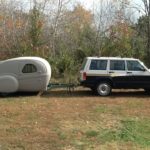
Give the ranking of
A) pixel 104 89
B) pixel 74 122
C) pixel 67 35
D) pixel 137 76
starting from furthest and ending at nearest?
pixel 67 35 < pixel 104 89 < pixel 137 76 < pixel 74 122

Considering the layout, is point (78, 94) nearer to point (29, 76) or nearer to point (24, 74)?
point (29, 76)

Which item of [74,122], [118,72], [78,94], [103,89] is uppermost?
[118,72]

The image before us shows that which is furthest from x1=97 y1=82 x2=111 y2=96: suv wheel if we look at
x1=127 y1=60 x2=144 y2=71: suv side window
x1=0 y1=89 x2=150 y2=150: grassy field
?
x1=127 y1=60 x2=144 y2=71: suv side window

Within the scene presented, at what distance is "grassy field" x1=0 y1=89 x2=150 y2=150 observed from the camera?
40.0 ft

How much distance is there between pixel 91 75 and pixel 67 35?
13290 millimetres

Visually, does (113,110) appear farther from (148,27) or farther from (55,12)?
(55,12)

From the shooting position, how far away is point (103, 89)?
66.7ft

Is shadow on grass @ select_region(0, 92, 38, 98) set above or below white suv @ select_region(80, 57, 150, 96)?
below

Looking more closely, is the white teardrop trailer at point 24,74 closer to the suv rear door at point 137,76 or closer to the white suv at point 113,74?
the white suv at point 113,74

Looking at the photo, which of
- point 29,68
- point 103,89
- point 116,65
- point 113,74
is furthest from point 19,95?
point 116,65

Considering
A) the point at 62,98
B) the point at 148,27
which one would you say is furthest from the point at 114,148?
the point at 148,27

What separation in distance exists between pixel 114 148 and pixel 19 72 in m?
8.97

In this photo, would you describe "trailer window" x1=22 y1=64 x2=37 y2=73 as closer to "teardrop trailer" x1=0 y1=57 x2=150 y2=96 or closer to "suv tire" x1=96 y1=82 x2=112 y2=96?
"teardrop trailer" x1=0 y1=57 x2=150 y2=96

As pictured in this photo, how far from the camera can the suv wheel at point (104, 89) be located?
66.4ft
